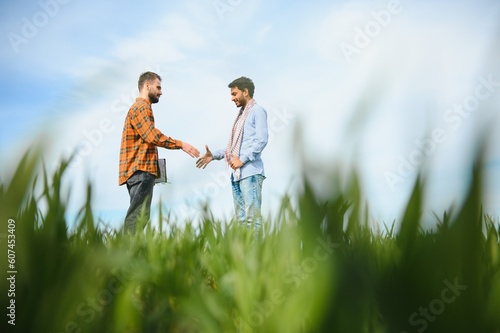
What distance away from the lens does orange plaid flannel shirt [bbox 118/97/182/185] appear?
3.83 meters

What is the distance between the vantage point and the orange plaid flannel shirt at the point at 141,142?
383 cm

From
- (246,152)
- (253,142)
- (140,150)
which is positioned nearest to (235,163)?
(246,152)

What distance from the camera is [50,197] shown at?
39.3 inches

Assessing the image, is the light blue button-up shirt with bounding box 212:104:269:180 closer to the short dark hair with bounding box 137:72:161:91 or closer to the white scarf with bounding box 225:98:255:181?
the white scarf with bounding box 225:98:255:181

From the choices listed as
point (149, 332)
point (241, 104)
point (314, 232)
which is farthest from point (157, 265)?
point (241, 104)

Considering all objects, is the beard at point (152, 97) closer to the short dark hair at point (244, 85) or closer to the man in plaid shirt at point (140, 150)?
the man in plaid shirt at point (140, 150)

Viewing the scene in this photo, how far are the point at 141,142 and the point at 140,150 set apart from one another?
6cm

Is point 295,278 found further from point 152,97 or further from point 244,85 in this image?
point 244,85

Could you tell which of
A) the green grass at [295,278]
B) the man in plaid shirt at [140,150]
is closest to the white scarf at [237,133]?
the man in plaid shirt at [140,150]

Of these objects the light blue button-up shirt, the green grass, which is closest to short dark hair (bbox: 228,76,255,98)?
the light blue button-up shirt

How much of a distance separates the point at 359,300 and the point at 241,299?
0.31 meters

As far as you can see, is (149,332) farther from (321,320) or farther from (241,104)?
(241,104)

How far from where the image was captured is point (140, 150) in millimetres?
3943

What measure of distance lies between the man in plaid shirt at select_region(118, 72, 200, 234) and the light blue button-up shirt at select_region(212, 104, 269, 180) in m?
0.42
